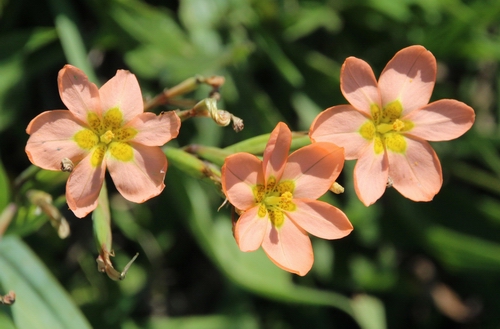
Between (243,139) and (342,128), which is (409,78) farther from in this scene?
(243,139)

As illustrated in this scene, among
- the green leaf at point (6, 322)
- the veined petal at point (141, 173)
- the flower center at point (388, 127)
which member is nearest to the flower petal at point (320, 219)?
the flower center at point (388, 127)

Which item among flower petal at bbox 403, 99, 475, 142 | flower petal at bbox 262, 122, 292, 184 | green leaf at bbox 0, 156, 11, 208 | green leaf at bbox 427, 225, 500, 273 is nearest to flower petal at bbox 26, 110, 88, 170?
green leaf at bbox 0, 156, 11, 208

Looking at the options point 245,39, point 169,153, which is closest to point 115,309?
point 169,153

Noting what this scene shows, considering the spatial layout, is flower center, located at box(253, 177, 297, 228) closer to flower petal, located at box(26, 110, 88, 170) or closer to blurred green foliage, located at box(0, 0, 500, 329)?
flower petal, located at box(26, 110, 88, 170)

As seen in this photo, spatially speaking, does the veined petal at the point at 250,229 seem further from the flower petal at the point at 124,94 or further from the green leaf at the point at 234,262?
the green leaf at the point at 234,262

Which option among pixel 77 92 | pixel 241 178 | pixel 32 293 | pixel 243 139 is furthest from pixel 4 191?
pixel 243 139
